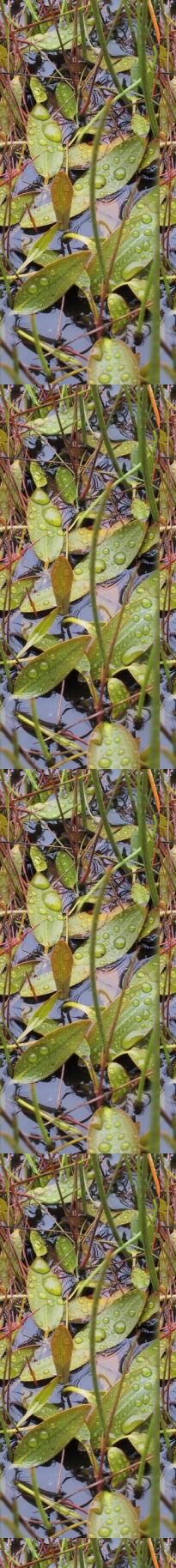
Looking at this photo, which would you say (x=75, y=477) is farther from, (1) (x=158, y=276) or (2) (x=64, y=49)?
(2) (x=64, y=49)

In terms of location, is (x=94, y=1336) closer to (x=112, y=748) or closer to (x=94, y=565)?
(x=112, y=748)

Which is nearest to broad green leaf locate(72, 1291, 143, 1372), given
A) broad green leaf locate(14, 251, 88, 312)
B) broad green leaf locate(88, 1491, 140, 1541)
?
broad green leaf locate(88, 1491, 140, 1541)

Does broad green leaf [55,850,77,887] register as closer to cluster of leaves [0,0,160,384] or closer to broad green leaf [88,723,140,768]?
broad green leaf [88,723,140,768]

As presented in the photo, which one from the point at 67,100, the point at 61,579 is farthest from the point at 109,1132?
the point at 67,100

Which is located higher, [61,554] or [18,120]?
[18,120]

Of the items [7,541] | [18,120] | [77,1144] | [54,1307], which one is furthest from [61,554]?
[54,1307]
